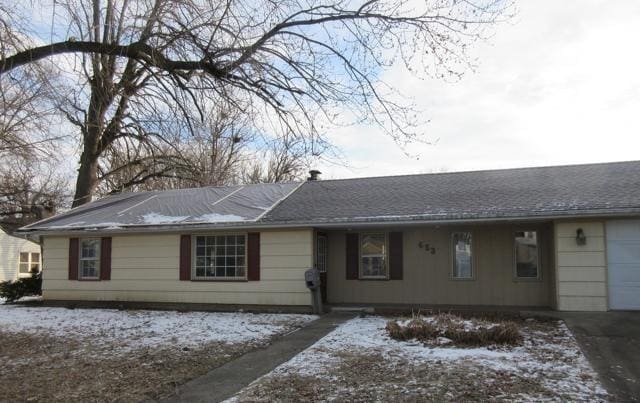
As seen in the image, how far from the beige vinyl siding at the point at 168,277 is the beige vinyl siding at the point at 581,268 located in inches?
231

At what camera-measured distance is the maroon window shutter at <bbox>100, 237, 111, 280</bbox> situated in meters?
16.2

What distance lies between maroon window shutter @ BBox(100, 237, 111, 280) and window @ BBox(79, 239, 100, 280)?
30 cm

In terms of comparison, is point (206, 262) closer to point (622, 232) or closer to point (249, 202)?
point (249, 202)

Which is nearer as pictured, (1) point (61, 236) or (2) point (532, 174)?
(2) point (532, 174)

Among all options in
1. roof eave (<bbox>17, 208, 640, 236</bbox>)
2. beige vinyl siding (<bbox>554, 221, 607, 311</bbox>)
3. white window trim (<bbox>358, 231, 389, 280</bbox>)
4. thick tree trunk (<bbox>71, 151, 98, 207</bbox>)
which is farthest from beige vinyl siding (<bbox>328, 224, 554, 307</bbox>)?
thick tree trunk (<bbox>71, 151, 98, 207</bbox>)

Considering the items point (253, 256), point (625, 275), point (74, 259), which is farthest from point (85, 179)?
point (625, 275)

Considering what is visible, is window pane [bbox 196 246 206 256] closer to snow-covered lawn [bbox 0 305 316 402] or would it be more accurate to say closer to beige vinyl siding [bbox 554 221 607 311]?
snow-covered lawn [bbox 0 305 316 402]

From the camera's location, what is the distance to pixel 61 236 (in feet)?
55.4

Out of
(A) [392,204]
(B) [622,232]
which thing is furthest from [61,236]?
(B) [622,232]

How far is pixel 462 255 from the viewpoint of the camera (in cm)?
1445

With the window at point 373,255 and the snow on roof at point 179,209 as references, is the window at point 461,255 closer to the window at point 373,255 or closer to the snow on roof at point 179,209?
the window at point 373,255

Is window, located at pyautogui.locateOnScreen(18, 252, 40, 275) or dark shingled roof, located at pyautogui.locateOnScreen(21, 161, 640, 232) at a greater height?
dark shingled roof, located at pyautogui.locateOnScreen(21, 161, 640, 232)

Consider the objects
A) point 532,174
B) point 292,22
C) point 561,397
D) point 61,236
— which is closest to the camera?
point 561,397

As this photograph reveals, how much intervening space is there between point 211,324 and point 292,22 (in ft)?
24.3
